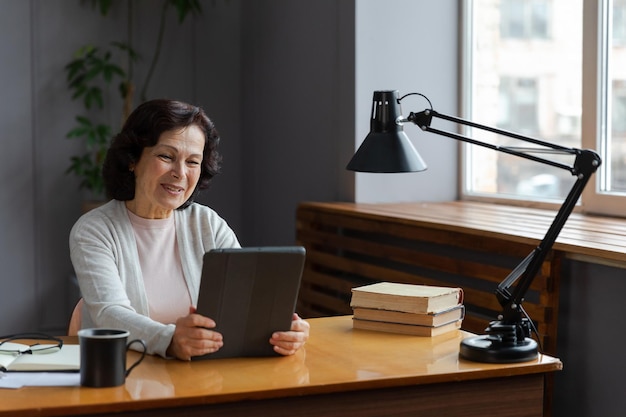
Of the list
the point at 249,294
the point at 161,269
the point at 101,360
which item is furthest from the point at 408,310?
the point at 101,360

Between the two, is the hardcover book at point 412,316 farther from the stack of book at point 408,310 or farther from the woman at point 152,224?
the woman at point 152,224

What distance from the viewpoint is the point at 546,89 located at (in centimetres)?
360

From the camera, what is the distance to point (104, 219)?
2289 mm

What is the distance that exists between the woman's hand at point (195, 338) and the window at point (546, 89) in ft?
5.92

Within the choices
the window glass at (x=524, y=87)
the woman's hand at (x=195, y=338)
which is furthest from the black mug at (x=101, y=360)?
the window glass at (x=524, y=87)

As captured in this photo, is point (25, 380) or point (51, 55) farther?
point (51, 55)

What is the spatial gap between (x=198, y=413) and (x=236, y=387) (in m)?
0.09

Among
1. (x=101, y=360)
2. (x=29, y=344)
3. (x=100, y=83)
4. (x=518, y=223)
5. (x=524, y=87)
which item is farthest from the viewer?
(x=100, y=83)

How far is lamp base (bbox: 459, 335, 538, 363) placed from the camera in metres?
1.88

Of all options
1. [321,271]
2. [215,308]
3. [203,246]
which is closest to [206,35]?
[321,271]

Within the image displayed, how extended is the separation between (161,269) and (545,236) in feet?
3.11

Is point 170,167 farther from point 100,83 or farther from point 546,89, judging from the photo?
point 100,83

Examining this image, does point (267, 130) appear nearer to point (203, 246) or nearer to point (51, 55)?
point (51, 55)

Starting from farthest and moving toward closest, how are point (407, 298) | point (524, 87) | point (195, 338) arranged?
point (524, 87) < point (407, 298) < point (195, 338)
